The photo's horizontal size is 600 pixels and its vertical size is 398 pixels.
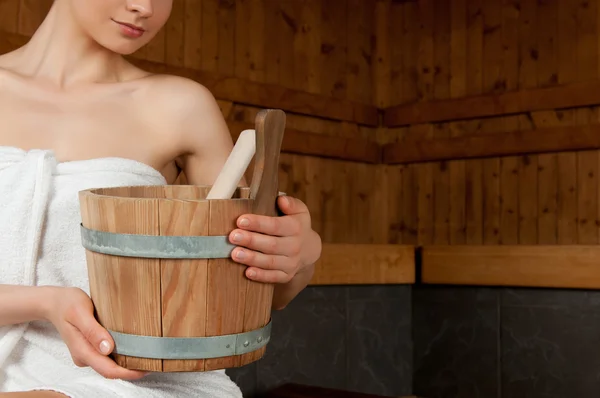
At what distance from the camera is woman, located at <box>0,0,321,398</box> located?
0.95 m

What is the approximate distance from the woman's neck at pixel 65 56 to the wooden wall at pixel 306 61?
2.78 metres

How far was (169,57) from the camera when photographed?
4.27 metres

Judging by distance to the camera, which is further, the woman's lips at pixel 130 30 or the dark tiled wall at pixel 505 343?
the dark tiled wall at pixel 505 343

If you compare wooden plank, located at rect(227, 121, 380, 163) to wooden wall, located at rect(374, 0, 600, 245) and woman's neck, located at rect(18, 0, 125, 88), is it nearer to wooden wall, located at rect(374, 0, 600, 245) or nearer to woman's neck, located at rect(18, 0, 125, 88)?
wooden wall, located at rect(374, 0, 600, 245)

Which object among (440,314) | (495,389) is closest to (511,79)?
(440,314)

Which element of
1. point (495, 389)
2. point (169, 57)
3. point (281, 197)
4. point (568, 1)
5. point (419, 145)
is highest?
point (568, 1)

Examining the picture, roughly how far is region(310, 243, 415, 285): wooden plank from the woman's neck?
7.03 feet

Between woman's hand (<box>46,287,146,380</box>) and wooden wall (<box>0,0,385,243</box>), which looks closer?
woman's hand (<box>46,287,146,380</box>)

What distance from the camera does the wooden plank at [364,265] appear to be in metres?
3.49

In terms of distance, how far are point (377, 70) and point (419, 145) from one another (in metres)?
0.70

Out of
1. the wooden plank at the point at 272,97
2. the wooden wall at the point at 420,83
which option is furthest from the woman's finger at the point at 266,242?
the wooden wall at the point at 420,83

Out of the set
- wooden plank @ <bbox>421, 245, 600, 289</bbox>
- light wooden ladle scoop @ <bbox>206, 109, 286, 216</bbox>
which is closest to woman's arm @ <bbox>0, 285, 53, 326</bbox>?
light wooden ladle scoop @ <bbox>206, 109, 286, 216</bbox>

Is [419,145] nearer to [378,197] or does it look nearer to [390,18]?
[378,197]

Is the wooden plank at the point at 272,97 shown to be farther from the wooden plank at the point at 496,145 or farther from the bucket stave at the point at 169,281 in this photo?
the bucket stave at the point at 169,281
